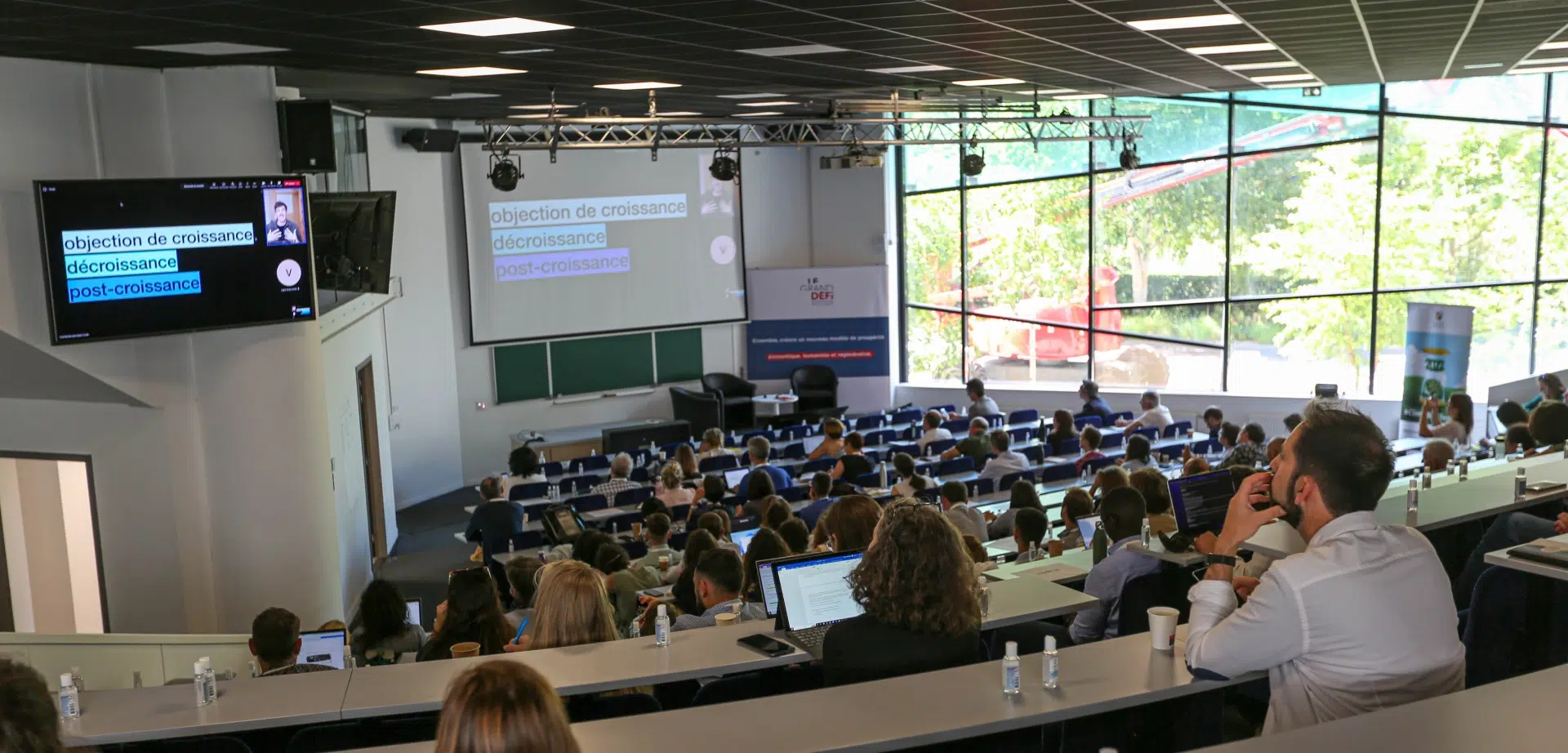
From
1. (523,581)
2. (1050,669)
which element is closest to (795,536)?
(523,581)

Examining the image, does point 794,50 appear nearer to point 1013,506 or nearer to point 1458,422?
point 1013,506

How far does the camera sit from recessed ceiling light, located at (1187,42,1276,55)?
8.52 m

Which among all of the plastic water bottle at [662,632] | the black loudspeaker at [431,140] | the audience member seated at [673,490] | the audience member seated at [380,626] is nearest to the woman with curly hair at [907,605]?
the plastic water bottle at [662,632]

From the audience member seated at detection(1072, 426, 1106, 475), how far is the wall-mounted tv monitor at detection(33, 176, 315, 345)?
679 cm

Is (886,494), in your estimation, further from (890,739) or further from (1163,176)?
(1163,176)

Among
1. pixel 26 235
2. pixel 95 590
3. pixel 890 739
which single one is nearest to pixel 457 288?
pixel 95 590

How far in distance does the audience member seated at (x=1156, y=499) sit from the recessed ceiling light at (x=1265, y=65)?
5.14 m

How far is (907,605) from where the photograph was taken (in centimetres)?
350

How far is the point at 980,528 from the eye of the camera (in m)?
8.18

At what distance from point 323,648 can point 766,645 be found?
262cm

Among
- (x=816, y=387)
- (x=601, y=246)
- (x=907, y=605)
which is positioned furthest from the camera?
(x=816, y=387)

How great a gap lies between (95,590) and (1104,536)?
7.84 metres

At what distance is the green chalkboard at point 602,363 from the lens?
17.1m

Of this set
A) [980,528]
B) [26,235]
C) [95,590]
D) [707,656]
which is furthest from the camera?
[95,590]
